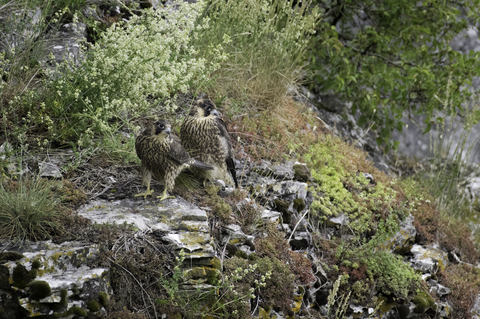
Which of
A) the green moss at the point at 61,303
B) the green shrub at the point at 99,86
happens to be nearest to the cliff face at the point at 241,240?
the green moss at the point at 61,303

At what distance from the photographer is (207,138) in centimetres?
410

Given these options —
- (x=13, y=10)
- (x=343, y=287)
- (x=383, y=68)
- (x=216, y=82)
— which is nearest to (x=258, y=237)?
(x=343, y=287)

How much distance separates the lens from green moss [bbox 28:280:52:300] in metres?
2.48

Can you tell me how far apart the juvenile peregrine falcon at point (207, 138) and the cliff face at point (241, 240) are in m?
0.21

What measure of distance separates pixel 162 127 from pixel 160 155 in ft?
0.73

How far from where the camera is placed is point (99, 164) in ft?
12.6

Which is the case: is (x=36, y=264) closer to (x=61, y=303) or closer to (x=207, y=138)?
(x=61, y=303)

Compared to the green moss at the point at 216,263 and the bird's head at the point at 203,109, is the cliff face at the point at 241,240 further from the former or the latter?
the bird's head at the point at 203,109

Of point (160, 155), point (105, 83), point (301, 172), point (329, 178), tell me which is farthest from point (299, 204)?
point (105, 83)

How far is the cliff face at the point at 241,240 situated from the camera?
2.75 m

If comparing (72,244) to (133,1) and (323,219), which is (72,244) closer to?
(323,219)

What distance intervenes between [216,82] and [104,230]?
298cm

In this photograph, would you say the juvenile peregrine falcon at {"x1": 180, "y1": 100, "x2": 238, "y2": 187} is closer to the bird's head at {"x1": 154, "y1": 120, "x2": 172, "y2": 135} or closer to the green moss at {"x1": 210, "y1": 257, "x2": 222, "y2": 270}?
the bird's head at {"x1": 154, "y1": 120, "x2": 172, "y2": 135}

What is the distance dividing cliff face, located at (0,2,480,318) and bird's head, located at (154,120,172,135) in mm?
582
